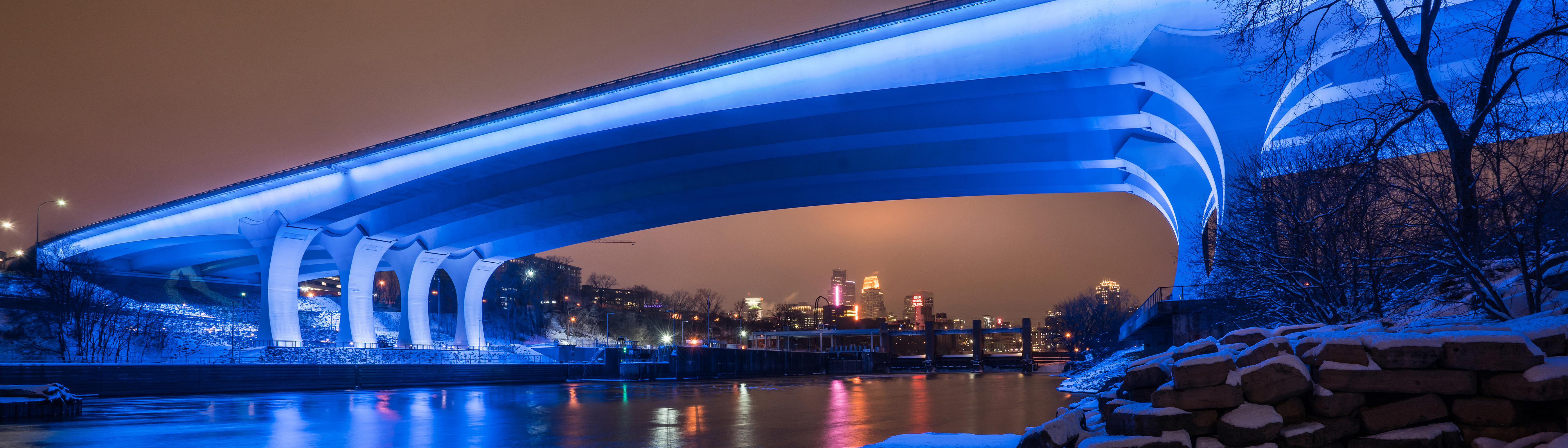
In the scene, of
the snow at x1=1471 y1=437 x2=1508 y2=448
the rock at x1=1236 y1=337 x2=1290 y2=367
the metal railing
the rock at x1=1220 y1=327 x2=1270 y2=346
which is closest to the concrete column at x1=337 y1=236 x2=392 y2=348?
the metal railing

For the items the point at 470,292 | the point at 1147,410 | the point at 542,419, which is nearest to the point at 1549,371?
the point at 1147,410

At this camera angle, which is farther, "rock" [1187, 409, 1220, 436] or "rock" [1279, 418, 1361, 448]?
"rock" [1187, 409, 1220, 436]

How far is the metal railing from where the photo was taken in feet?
107

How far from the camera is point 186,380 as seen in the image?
32.1 m

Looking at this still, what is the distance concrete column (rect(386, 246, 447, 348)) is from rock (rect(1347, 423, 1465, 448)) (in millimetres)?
60467

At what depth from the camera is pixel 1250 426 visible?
6660 millimetres

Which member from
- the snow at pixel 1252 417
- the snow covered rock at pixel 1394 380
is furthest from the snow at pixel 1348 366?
the snow at pixel 1252 417

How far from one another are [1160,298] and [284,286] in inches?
1919

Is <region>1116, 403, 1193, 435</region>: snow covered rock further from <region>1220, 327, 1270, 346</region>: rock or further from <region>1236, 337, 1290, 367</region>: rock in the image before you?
<region>1220, 327, 1270, 346</region>: rock

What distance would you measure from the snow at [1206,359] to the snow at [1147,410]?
1.23 feet

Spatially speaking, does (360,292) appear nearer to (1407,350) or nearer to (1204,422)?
(1204,422)

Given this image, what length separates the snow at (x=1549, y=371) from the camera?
592 cm

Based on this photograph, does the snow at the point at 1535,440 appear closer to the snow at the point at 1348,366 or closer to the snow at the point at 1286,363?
the snow at the point at 1348,366

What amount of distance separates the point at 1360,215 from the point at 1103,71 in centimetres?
1159
